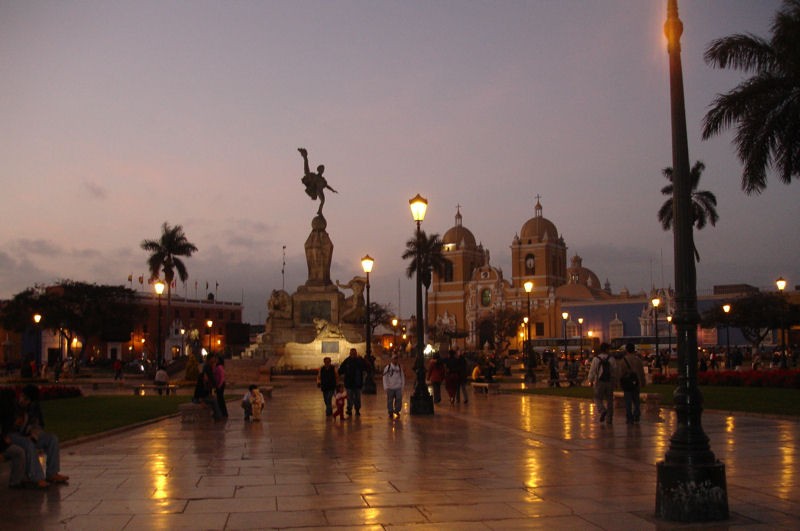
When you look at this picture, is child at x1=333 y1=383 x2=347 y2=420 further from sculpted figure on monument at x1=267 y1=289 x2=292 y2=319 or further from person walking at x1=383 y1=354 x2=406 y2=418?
sculpted figure on monument at x1=267 y1=289 x2=292 y2=319

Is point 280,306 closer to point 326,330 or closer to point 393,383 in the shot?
point 326,330

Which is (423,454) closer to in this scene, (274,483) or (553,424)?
(274,483)

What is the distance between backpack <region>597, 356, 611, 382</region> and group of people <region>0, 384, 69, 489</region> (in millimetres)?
10399

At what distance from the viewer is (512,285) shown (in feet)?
376

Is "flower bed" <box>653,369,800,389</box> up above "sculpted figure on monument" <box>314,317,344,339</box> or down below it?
below

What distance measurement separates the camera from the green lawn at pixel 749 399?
1948 cm

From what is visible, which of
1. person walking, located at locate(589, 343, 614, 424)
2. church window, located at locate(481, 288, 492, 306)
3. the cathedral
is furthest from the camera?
church window, located at locate(481, 288, 492, 306)

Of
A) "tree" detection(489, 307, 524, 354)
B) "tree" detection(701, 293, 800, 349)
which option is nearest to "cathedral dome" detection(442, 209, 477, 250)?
"tree" detection(489, 307, 524, 354)

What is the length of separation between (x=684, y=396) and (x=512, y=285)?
4230 inches

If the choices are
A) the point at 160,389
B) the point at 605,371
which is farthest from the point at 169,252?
the point at 605,371

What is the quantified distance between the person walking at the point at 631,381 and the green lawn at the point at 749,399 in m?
3.38

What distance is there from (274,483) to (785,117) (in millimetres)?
19698

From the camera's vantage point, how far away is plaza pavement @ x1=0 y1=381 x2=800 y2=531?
25.5ft

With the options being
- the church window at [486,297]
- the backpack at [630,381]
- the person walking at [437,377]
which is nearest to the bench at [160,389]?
the person walking at [437,377]
